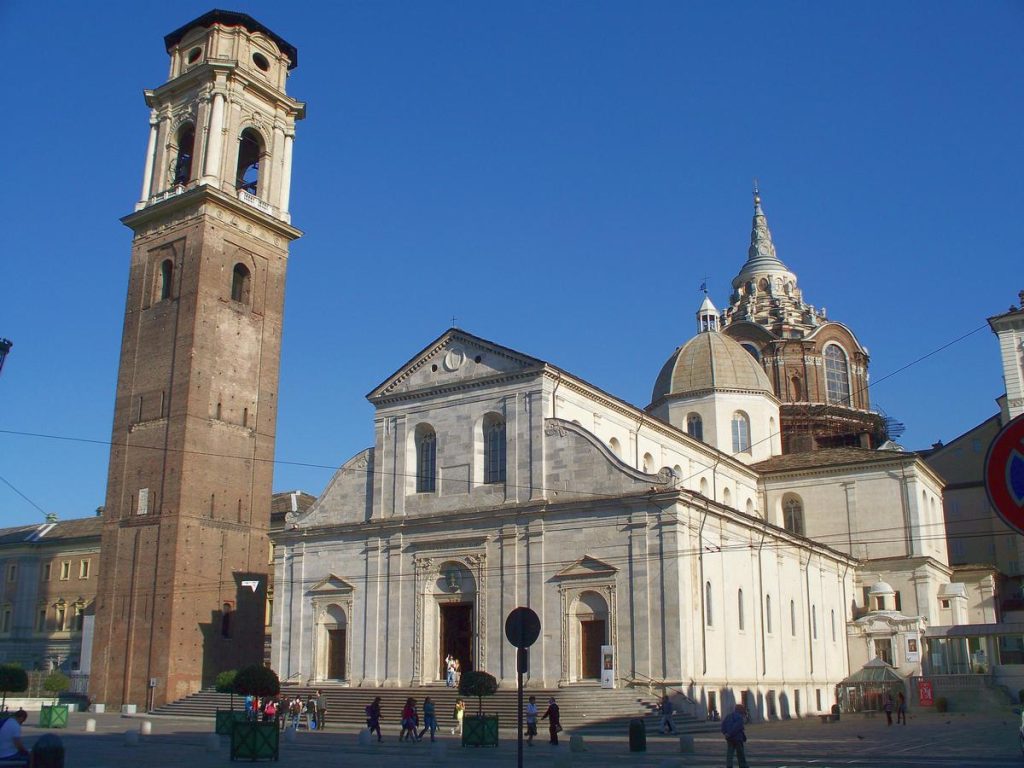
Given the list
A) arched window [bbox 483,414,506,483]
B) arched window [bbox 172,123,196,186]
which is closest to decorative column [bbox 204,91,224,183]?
arched window [bbox 172,123,196,186]

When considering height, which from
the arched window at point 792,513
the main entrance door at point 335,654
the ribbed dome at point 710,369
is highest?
the ribbed dome at point 710,369

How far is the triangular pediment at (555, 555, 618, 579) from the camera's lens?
3509 centimetres

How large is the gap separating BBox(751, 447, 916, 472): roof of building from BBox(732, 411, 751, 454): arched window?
1751 millimetres

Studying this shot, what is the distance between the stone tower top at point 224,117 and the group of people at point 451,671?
24.5 m

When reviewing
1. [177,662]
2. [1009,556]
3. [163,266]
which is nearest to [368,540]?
[177,662]

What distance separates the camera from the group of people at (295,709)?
3397 centimetres

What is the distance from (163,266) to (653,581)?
29092mm

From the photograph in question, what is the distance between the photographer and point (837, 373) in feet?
224

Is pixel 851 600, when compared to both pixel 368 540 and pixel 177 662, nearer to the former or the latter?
pixel 368 540

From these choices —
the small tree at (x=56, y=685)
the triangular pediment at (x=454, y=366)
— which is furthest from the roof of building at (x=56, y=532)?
the triangular pediment at (x=454, y=366)

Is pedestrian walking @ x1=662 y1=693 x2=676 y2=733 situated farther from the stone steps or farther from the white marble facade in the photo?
the white marble facade

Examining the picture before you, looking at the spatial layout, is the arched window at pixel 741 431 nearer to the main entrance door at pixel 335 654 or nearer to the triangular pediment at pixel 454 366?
the triangular pediment at pixel 454 366

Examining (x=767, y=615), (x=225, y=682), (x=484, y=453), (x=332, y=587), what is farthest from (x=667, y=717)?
(x=225, y=682)

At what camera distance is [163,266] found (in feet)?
163
